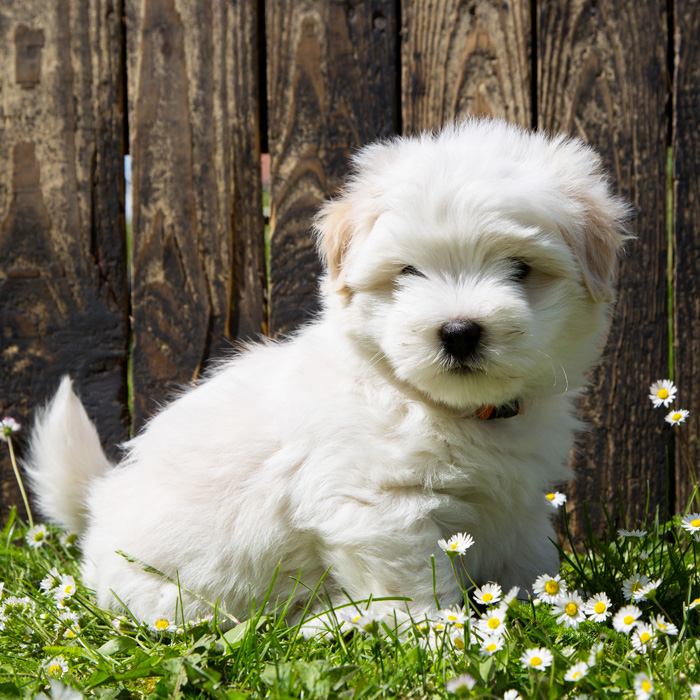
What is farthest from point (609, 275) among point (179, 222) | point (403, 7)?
point (179, 222)

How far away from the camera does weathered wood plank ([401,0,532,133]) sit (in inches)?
128

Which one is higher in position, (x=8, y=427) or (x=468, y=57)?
(x=468, y=57)

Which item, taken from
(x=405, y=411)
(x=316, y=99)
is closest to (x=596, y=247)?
(x=405, y=411)

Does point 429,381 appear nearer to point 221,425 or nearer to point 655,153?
point 221,425

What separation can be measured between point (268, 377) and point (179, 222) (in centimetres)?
109

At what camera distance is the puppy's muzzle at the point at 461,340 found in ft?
6.95

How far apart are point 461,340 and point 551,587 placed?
2.53 ft

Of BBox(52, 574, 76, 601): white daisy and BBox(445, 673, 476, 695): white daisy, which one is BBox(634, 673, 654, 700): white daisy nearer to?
BBox(445, 673, 476, 695): white daisy

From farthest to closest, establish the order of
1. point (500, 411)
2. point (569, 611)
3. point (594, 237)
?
point (500, 411), point (594, 237), point (569, 611)

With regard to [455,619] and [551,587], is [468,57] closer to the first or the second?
[551,587]

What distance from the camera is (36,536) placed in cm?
319

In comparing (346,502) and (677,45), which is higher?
(677,45)

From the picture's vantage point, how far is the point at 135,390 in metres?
3.48

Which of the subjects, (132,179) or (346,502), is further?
(132,179)
